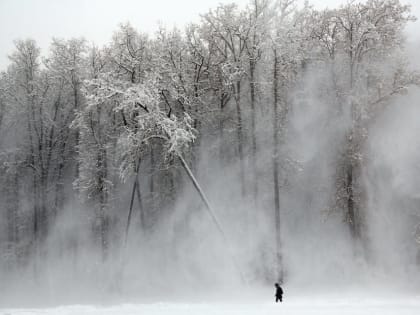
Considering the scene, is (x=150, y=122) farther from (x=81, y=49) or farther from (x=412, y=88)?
(x=412, y=88)

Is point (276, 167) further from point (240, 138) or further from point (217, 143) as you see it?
point (217, 143)

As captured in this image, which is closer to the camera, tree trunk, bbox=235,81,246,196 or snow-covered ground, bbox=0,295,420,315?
snow-covered ground, bbox=0,295,420,315

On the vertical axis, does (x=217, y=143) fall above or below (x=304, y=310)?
above

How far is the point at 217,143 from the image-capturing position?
84.7 feet

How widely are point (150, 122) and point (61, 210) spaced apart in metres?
12.7

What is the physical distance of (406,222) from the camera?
23.1m

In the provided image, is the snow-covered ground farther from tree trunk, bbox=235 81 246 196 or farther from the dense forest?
tree trunk, bbox=235 81 246 196

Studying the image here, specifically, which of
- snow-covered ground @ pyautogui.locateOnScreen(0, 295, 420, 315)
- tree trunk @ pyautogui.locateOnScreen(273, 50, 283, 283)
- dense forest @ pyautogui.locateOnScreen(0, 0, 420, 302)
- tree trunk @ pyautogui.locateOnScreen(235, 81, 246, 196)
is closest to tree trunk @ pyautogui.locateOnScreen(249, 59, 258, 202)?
dense forest @ pyautogui.locateOnScreen(0, 0, 420, 302)

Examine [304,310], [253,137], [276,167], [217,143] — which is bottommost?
[304,310]

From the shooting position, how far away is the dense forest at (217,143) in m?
21.7

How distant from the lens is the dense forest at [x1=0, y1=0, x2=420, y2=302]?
21.7 m

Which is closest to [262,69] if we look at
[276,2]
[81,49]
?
[276,2]

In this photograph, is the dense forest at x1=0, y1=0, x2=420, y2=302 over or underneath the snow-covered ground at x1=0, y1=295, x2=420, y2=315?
over

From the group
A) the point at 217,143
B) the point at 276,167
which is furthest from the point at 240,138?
the point at 276,167
